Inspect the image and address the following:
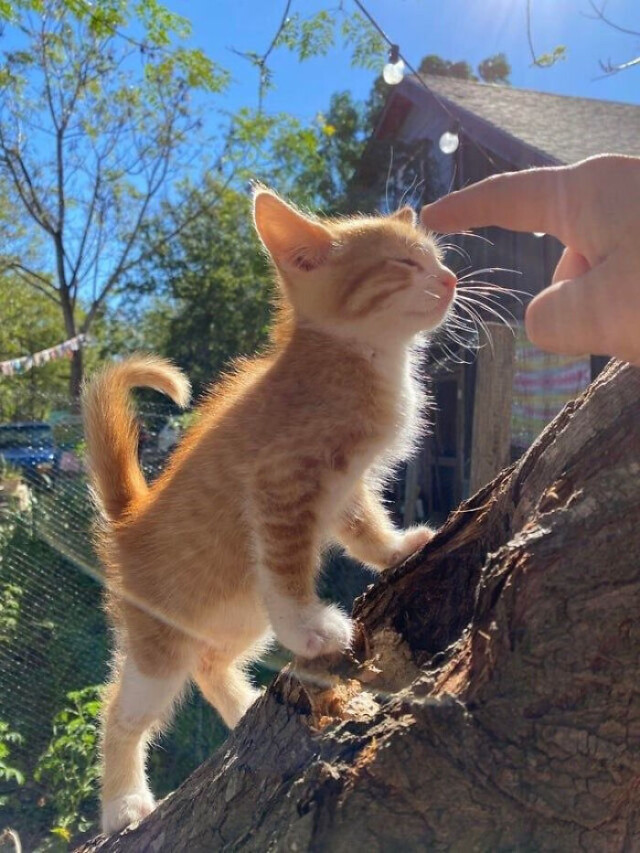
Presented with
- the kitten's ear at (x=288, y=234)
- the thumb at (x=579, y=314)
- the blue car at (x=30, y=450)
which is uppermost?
the blue car at (x=30, y=450)

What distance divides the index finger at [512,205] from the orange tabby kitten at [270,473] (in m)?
0.75

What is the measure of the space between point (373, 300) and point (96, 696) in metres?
3.52

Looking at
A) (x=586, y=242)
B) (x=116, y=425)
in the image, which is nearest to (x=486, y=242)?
(x=116, y=425)

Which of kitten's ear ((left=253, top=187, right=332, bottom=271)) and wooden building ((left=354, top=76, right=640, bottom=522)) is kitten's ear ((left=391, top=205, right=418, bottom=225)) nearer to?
kitten's ear ((left=253, top=187, right=332, bottom=271))

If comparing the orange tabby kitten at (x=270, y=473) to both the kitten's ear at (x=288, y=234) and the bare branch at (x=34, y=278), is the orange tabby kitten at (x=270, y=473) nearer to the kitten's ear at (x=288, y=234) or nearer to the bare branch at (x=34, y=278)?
the kitten's ear at (x=288, y=234)

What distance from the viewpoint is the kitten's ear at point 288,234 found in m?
1.82

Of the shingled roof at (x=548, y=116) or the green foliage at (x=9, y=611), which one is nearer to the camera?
the green foliage at (x=9, y=611)

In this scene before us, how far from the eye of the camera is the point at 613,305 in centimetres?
88

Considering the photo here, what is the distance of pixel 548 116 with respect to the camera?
7.27m

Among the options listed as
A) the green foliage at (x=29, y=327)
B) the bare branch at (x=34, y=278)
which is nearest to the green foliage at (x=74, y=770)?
the bare branch at (x=34, y=278)

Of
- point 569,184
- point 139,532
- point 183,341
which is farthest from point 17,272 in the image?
point 569,184

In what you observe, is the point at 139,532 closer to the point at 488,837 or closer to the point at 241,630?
the point at 241,630

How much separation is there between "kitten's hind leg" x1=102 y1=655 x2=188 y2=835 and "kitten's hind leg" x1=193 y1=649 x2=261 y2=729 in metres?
0.15

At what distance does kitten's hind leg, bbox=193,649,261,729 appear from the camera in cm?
213
